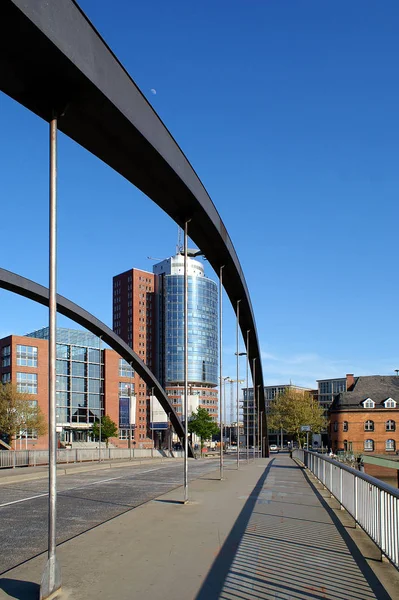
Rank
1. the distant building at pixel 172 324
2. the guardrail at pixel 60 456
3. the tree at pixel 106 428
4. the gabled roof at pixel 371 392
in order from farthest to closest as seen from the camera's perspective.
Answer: the distant building at pixel 172 324 < the tree at pixel 106 428 < the gabled roof at pixel 371 392 < the guardrail at pixel 60 456

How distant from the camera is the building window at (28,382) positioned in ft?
260

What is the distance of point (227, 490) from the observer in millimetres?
14945

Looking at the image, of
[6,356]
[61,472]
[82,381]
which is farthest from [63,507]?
[82,381]

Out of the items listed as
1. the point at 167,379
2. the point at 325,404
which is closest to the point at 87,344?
the point at 167,379

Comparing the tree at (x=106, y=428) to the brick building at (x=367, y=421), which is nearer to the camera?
the brick building at (x=367, y=421)

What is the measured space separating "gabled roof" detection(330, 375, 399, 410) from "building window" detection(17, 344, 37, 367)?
4276 centimetres

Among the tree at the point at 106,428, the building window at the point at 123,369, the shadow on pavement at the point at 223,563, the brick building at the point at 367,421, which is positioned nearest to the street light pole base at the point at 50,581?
the shadow on pavement at the point at 223,563

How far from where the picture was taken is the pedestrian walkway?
544 cm

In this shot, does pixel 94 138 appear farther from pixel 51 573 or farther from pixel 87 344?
pixel 87 344

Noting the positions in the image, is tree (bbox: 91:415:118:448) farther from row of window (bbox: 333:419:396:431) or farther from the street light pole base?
the street light pole base

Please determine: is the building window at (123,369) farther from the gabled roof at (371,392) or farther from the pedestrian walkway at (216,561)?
the pedestrian walkway at (216,561)

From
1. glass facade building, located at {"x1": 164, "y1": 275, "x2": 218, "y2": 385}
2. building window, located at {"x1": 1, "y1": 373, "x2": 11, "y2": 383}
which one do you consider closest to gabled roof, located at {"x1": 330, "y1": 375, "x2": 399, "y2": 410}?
building window, located at {"x1": 1, "y1": 373, "x2": 11, "y2": 383}

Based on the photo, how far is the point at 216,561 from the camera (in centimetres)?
654

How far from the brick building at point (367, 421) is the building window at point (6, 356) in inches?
1790
